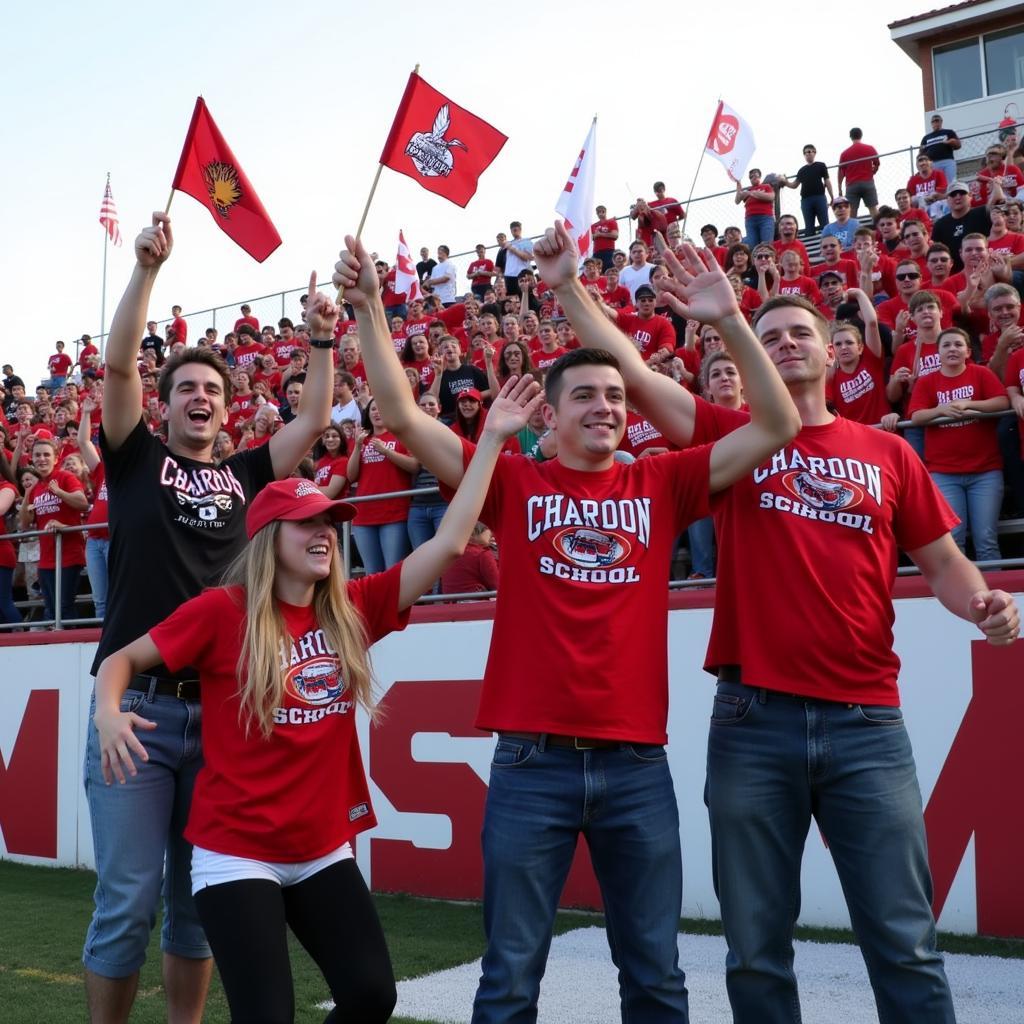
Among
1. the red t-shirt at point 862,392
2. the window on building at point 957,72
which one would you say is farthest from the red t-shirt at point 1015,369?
the window on building at point 957,72

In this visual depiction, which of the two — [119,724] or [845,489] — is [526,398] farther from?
[119,724]

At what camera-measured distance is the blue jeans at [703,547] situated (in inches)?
291

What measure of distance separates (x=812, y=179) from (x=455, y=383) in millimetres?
7681

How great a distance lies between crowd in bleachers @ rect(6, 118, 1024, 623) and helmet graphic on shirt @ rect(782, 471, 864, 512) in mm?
973

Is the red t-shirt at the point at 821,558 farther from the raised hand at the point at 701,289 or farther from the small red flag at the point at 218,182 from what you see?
the small red flag at the point at 218,182

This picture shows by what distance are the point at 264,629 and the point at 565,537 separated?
33.0 inches

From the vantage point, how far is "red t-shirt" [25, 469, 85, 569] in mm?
10773

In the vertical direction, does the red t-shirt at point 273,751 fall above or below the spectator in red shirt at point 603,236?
below

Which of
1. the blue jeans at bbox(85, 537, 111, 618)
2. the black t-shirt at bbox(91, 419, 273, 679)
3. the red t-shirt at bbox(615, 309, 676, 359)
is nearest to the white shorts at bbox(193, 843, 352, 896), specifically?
the black t-shirt at bbox(91, 419, 273, 679)

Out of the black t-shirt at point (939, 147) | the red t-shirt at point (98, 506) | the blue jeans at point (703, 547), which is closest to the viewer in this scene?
the blue jeans at point (703, 547)

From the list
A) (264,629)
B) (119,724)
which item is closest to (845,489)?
(264,629)

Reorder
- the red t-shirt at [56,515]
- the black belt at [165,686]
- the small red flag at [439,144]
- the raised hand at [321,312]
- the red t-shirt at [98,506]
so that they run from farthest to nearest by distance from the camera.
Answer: the red t-shirt at [56,515] < the red t-shirt at [98,506] < the small red flag at [439,144] < the raised hand at [321,312] < the black belt at [165,686]

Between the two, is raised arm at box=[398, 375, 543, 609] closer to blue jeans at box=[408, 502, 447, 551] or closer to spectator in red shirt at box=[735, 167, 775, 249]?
blue jeans at box=[408, 502, 447, 551]

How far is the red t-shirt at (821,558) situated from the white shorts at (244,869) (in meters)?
1.18
